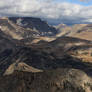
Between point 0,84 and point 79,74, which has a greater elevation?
point 79,74

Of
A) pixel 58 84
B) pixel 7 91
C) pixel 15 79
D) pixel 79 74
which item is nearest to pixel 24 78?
pixel 15 79

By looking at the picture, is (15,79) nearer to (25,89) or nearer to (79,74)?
(25,89)

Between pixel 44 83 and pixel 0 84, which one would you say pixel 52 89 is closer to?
pixel 44 83

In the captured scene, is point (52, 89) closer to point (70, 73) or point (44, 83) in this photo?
point (44, 83)

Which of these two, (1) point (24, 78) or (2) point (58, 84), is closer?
(2) point (58, 84)

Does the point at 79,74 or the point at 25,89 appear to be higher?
the point at 79,74

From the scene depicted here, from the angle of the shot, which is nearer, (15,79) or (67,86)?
(67,86)

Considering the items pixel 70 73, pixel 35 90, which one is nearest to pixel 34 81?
pixel 35 90
